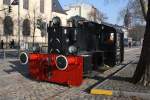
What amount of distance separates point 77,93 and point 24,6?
71.4 meters

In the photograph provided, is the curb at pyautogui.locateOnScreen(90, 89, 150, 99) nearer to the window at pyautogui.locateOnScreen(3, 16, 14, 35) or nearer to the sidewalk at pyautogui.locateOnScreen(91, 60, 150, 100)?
the sidewalk at pyautogui.locateOnScreen(91, 60, 150, 100)

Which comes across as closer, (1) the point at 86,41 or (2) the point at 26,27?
(1) the point at 86,41

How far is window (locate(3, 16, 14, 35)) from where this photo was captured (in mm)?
77375

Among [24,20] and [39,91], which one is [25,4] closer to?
[24,20]

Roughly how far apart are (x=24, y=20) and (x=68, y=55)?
6750 cm

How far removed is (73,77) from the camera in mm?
16094

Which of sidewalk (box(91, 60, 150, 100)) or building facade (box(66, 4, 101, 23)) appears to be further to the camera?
building facade (box(66, 4, 101, 23))

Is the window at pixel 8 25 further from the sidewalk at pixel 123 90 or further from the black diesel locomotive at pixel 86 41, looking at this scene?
the sidewalk at pixel 123 90

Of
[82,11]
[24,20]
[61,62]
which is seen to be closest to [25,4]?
[24,20]

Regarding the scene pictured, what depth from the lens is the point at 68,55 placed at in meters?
16.2

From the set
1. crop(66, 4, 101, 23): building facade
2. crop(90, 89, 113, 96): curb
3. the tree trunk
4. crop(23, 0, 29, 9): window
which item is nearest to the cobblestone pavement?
crop(90, 89, 113, 96): curb

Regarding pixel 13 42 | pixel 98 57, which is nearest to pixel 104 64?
pixel 98 57

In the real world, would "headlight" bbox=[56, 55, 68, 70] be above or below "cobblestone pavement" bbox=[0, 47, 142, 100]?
above

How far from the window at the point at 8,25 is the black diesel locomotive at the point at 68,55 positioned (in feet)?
183
